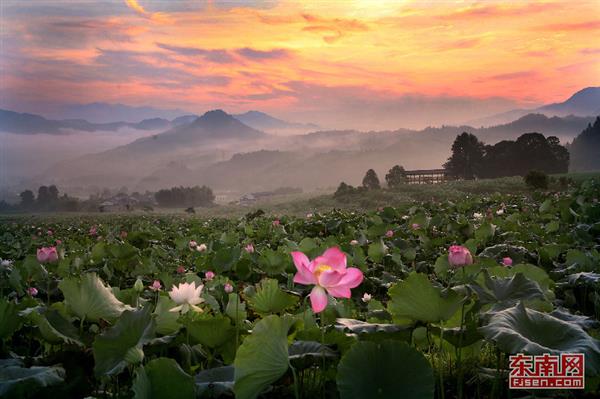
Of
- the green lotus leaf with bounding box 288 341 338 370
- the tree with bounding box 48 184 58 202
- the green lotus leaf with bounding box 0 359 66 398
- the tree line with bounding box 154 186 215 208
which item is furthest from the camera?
the tree line with bounding box 154 186 215 208

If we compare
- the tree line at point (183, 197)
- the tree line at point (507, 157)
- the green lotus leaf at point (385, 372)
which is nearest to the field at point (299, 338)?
the green lotus leaf at point (385, 372)

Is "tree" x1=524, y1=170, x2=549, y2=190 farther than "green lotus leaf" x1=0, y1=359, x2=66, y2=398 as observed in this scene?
Yes

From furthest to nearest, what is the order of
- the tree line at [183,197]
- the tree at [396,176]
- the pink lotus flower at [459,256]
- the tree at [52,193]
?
the tree line at [183,197]
the tree at [52,193]
the tree at [396,176]
the pink lotus flower at [459,256]

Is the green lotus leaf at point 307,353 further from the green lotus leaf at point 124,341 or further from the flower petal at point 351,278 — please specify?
the green lotus leaf at point 124,341

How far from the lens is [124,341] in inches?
78.5

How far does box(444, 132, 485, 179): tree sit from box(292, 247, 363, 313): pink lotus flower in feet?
167

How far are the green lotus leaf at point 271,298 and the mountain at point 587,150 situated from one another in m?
77.1

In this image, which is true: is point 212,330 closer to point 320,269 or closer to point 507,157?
point 320,269

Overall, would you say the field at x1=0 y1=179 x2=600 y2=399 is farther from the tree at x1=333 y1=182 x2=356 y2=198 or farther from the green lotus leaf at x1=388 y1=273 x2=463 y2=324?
the tree at x1=333 y1=182 x2=356 y2=198

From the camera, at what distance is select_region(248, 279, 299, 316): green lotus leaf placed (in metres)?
2.62

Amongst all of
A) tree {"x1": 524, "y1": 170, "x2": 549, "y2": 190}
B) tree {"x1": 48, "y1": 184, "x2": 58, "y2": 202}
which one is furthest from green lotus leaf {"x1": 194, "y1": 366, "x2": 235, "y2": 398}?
tree {"x1": 48, "y1": 184, "x2": 58, "y2": 202}

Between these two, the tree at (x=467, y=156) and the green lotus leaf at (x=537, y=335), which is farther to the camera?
the tree at (x=467, y=156)

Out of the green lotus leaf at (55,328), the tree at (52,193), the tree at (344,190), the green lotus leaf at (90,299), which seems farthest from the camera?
the tree at (52,193)

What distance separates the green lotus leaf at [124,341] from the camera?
1.98 m
